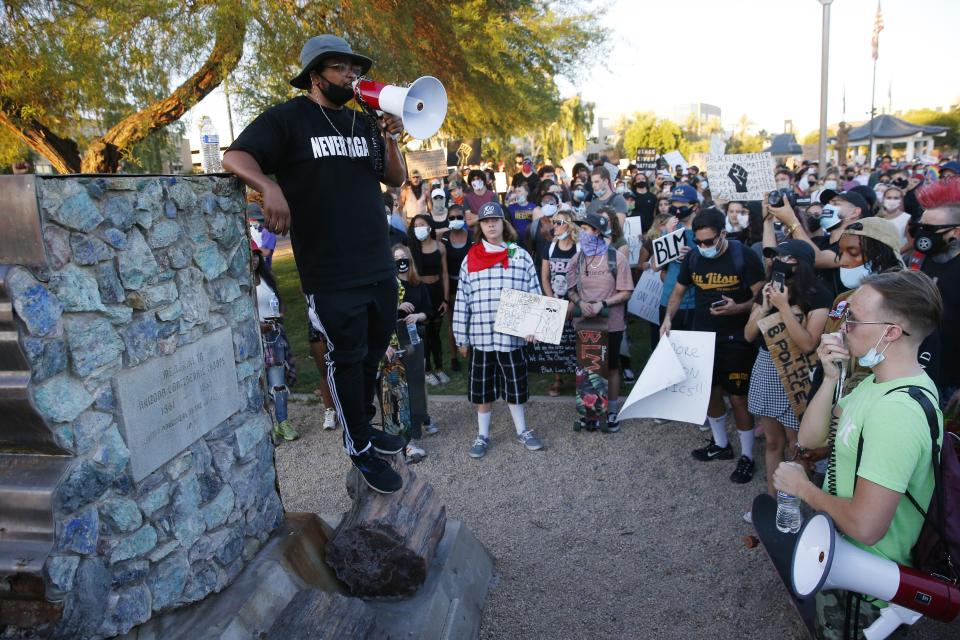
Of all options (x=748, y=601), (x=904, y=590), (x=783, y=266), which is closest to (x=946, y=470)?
(x=904, y=590)

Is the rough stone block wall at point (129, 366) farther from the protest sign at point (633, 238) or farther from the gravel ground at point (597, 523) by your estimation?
the protest sign at point (633, 238)

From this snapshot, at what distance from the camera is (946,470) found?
2.69 meters

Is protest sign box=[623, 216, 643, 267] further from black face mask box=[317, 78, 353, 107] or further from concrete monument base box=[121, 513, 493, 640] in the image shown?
black face mask box=[317, 78, 353, 107]

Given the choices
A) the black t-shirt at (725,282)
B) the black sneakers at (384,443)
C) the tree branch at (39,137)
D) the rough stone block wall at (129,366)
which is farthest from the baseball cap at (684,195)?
the tree branch at (39,137)

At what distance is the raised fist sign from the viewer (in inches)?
291

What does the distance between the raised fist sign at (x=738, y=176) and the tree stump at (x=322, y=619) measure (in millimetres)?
6156

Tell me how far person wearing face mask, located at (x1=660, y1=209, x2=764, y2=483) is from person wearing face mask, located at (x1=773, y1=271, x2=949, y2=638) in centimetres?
227

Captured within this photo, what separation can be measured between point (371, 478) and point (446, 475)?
7.23 feet

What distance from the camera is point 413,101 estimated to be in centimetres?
304

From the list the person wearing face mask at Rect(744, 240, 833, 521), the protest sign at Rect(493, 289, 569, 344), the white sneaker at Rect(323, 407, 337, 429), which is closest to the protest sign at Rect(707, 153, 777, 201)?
the protest sign at Rect(493, 289, 569, 344)

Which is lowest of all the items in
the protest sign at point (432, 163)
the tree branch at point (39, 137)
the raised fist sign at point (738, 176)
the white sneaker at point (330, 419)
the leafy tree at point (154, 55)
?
the white sneaker at point (330, 419)

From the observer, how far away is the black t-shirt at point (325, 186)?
124 inches

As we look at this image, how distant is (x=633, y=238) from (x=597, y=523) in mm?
4982

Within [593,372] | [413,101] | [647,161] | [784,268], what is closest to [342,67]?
[413,101]
